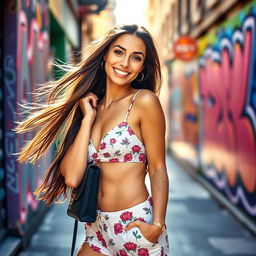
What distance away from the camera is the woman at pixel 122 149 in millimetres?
2514

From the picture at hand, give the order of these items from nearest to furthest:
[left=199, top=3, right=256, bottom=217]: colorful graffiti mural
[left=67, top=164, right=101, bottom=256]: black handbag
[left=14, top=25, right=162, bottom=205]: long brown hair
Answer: [left=67, top=164, right=101, bottom=256]: black handbag, [left=14, top=25, right=162, bottom=205]: long brown hair, [left=199, top=3, right=256, bottom=217]: colorful graffiti mural

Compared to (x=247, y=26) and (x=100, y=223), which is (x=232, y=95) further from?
(x=100, y=223)

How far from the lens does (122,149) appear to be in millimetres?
2500

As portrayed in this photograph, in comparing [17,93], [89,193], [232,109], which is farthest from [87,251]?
[232,109]

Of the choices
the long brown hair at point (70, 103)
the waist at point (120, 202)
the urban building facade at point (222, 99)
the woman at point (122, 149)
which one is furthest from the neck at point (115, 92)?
the urban building facade at point (222, 99)

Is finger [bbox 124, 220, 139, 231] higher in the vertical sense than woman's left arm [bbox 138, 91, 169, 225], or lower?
lower

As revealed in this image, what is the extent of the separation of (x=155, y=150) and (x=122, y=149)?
18 centimetres

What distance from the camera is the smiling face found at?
2.58 metres

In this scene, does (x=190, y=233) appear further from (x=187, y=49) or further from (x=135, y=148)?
(x=187, y=49)

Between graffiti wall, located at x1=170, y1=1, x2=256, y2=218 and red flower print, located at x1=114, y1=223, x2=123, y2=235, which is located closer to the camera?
red flower print, located at x1=114, y1=223, x2=123, y2=235

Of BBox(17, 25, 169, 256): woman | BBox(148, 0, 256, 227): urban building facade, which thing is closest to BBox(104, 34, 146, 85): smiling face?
BBox(17, 25, 169, 256): woman

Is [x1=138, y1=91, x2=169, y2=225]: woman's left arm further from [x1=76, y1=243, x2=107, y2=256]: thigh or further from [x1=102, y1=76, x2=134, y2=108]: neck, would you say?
[x1=76, y1=243, x2=107, y2=256]: thigh

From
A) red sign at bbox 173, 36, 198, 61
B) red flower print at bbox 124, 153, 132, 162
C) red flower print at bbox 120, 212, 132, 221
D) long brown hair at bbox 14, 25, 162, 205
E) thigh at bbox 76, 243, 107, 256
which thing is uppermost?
red sign at bbox 173, 36, 198, 61

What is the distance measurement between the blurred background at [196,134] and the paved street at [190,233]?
14mm
